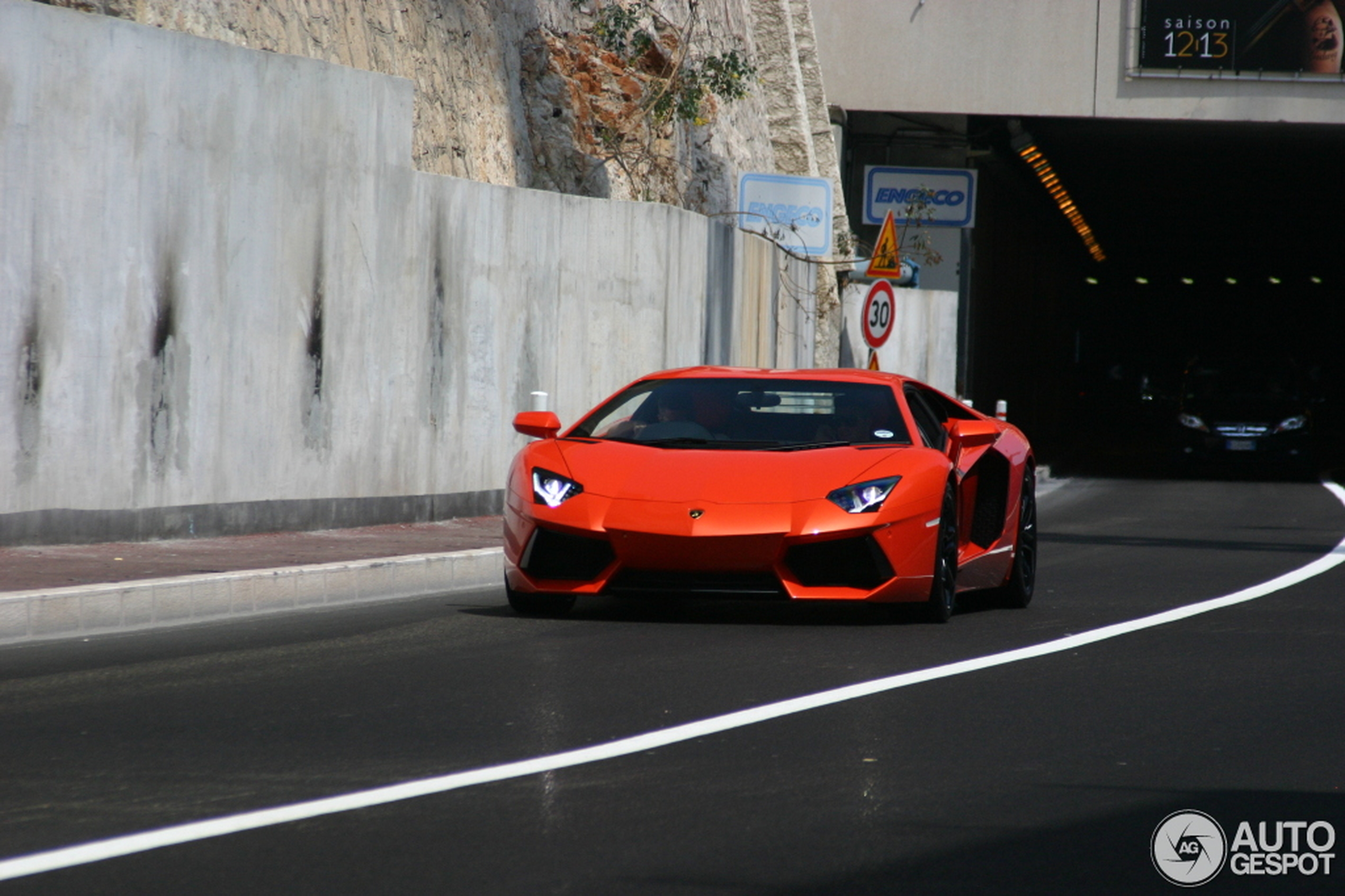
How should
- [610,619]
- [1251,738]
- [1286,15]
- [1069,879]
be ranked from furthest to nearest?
[1286,15], [610,619], [1251,738], [1069,879]

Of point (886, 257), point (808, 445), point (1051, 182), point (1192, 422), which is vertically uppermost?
point (1051, 182)

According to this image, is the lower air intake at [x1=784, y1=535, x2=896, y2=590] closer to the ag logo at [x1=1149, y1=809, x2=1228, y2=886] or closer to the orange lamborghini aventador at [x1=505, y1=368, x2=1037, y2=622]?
the orange lamborghini aventador at [x1=505, y1=368, x2=1037, y2=622]

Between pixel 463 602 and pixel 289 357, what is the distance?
9.93 ft

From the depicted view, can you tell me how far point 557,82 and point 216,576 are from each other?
12.6m

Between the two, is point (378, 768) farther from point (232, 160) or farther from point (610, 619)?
point (232, 160)

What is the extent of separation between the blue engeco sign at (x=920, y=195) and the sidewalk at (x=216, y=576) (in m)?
18.3

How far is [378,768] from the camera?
214 inches

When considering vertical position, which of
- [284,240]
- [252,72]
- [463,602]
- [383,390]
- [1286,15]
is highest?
[1286,15]

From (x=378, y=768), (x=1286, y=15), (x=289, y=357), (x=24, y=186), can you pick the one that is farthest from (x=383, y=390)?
(x=1286, y=15)

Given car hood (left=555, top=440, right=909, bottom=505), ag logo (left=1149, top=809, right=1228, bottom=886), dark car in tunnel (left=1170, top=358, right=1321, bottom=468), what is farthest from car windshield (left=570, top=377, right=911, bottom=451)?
dark car in tunnel (left=1170, top=358, right=1321, bottom=468)

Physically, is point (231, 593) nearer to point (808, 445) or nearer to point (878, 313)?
point (808, 445)

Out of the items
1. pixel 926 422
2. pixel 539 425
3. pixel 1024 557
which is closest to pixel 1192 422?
pixel 1024 557

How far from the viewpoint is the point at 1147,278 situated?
69.9 meters

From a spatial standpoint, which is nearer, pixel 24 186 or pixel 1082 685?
pixel 1082 685
